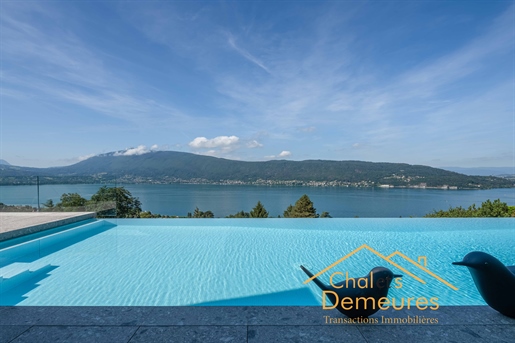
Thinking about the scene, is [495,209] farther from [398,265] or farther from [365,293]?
[365,293]

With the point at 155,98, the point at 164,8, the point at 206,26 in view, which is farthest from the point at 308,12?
the point at 155,98

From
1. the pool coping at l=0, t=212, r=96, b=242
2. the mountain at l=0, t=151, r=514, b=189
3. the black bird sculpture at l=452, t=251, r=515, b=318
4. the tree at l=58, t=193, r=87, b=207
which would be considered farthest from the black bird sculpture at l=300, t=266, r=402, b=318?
the mountain at l=0, t=151, r=514, b=189

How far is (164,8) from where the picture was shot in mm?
7672

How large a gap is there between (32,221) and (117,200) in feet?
8.75

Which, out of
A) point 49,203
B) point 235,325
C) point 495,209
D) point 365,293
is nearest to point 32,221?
point 49,203

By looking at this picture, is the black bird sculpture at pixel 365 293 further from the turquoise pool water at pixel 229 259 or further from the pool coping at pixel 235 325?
the turquoise pool water at pixel 229 259

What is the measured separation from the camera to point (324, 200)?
2839 centimetres

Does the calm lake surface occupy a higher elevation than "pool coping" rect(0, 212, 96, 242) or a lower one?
lower

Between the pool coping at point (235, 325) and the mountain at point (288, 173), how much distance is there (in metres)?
7.66

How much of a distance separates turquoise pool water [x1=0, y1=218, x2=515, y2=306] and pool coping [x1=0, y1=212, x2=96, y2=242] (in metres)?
0.29

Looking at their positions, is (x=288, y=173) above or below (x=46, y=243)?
above

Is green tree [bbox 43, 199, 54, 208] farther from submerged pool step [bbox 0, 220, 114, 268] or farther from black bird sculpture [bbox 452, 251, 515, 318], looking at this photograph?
black bird sculpture [bbox 452, 251, 515, 318]

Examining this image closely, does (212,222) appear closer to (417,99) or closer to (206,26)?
(206,26)

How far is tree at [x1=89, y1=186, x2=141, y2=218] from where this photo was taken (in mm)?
7982
